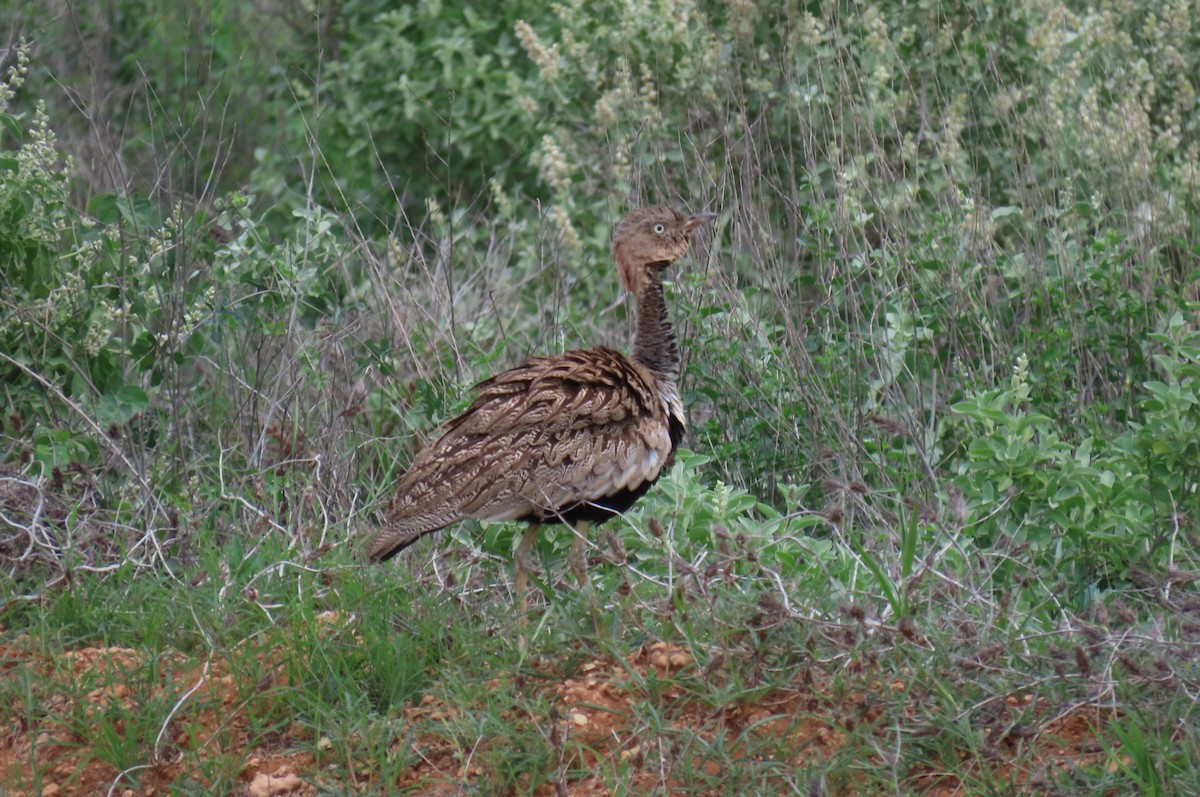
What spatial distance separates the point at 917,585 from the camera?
3.67 m

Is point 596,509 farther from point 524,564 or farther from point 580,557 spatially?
point 524,564

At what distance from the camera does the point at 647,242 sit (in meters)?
4.90

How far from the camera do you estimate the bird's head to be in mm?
4906

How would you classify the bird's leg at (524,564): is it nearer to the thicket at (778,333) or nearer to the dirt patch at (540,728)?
the thicket at (778,333)

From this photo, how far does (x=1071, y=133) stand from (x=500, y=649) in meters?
3.29

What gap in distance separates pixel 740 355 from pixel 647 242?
0.73 metres

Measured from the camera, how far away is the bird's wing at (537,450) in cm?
424

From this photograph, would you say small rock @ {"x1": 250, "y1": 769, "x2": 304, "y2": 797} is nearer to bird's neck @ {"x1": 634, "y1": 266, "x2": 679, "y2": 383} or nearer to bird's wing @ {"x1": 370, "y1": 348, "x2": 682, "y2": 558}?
bird's wing @ {"x1": 370, "y1": 348, "x2": 682, "y2": 558}

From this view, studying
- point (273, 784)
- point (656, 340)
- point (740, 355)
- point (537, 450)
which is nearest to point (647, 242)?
point (656, 340)

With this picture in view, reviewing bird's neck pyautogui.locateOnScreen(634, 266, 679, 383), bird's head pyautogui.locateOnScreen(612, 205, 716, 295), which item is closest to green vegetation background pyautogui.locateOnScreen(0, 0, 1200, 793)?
bird's neck pyautogui.locateOnScreen(634, 266, 679, 383)

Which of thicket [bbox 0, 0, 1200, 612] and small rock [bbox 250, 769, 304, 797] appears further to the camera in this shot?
thicket [bbox 0, 0, 1200, 612]

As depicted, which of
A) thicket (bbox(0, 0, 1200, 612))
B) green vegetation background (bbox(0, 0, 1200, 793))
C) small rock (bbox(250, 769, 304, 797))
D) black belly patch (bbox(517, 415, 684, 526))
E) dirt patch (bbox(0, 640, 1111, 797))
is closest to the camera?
dirt patch (bbox(0, 640, 1111, 797))

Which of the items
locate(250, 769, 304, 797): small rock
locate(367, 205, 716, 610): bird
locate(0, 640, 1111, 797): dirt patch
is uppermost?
locate(367, 205, 716, 610): bird

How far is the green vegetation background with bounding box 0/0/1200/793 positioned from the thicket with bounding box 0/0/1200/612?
0.8 inches
